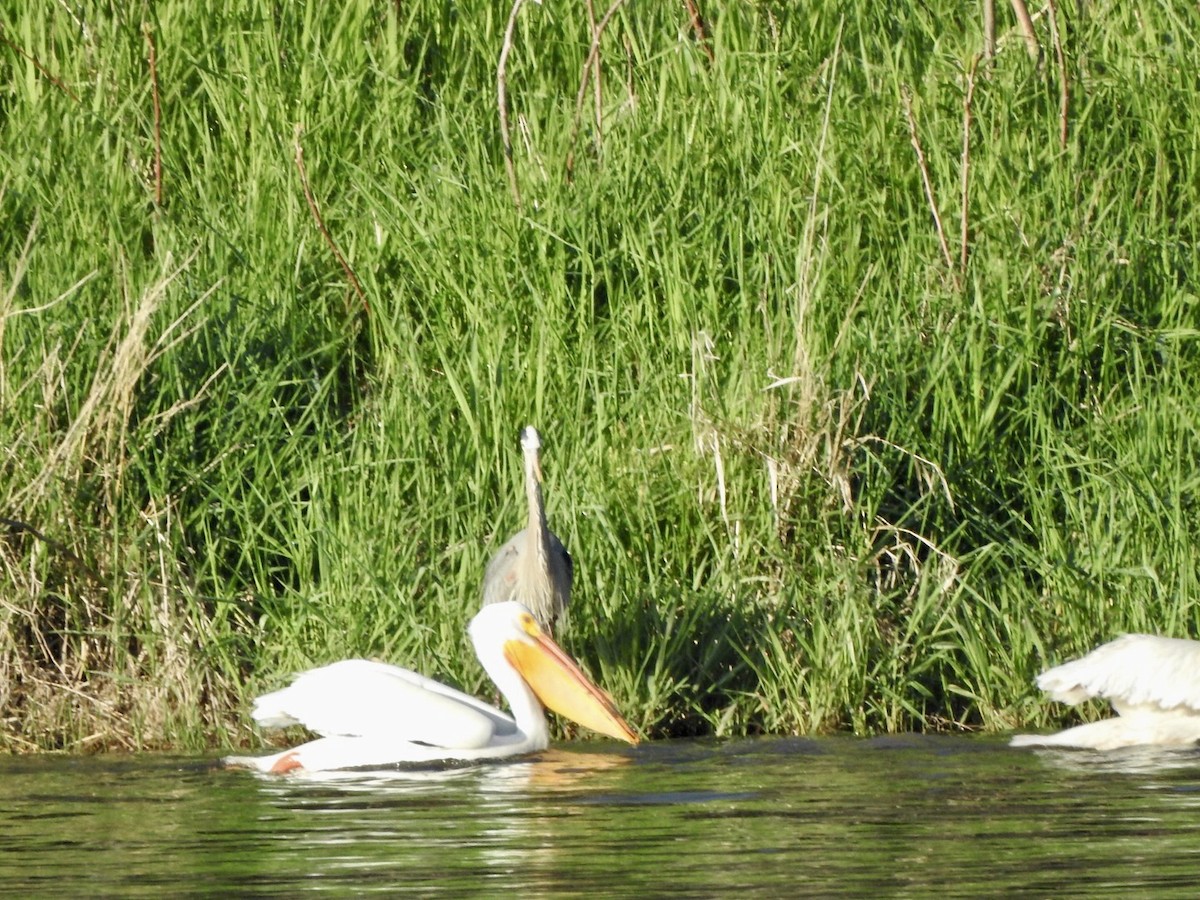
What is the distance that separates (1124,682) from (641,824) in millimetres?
1976

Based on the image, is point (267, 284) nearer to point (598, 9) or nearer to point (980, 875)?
point (598, 9)

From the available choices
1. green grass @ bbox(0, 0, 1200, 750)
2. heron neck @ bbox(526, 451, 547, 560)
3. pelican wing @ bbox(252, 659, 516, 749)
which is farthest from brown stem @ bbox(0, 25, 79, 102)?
pelican wing @ bbox(252, 659, 516, 749)

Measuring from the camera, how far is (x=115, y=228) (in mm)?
8773

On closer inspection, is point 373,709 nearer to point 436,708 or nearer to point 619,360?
point 436,708

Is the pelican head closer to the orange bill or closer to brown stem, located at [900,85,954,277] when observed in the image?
the orange bill

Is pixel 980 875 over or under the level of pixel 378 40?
under

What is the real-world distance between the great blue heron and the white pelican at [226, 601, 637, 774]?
250 mm

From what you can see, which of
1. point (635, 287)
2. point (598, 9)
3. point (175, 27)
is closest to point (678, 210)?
point (635, 287)

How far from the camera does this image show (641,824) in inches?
204

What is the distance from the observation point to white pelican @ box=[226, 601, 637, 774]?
6379 millimetres

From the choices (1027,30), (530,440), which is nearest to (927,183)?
(1027,30)

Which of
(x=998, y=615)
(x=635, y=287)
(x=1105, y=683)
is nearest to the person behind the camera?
(x=1105, y=683)

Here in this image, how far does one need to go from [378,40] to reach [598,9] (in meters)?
1.03

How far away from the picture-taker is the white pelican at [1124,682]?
6.50 metres
